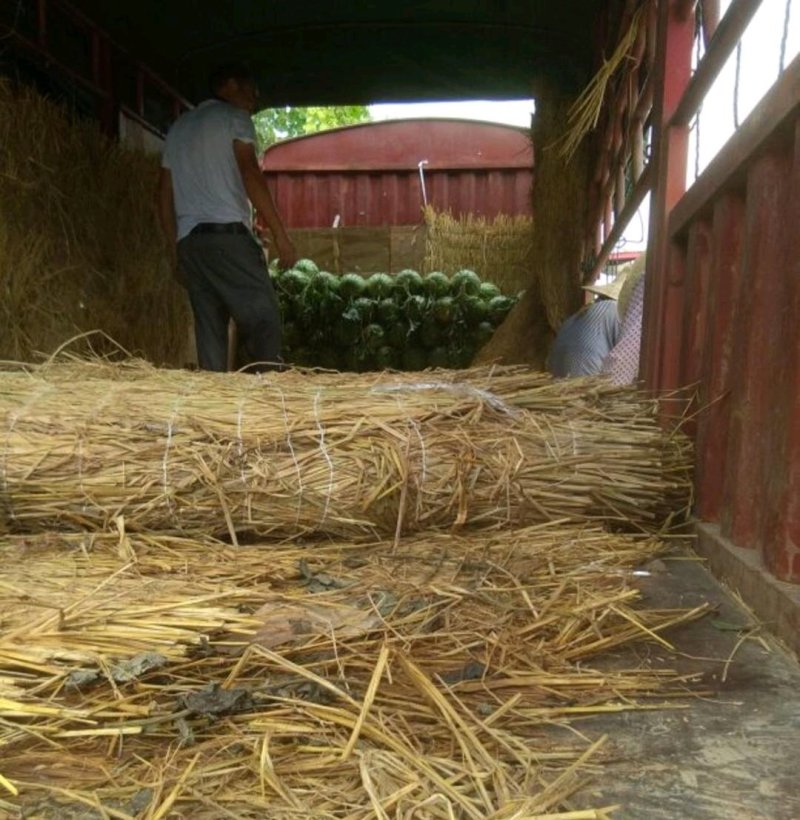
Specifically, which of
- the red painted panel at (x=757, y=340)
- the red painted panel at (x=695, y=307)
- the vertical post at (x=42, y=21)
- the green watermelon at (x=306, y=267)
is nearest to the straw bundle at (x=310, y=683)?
the red painted panel at (x=757, y=340)

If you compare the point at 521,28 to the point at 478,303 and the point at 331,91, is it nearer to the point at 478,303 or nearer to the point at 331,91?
the point at 331,91

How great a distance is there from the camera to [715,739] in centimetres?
107

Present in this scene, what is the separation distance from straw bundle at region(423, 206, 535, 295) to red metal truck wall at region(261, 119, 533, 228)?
0.65 meters

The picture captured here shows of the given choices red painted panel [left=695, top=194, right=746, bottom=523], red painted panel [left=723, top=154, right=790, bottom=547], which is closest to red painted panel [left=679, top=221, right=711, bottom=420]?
red painted panel [left=695, top=194, right=746, bottom=523]

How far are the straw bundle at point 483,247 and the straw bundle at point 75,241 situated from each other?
124 inches

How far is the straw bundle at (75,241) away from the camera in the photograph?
163 inches

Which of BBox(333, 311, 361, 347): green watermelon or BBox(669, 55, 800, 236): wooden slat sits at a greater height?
BBox(669, 55, 800, 236): wooden slat

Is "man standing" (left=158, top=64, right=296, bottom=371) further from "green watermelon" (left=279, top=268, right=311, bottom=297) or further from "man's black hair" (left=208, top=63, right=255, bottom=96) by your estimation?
"green watermelon" (left=279, top=268, right=311, bottom=297)

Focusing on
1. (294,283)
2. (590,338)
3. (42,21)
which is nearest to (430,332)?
(294,283)

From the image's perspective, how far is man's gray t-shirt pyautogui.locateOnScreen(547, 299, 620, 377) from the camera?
14.1 feet

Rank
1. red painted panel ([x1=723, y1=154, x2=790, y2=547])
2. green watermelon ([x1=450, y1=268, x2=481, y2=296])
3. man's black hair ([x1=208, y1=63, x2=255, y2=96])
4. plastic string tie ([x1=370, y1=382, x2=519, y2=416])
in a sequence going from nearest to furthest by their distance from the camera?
red painted panel ([x1=723, y1=154, x2=790, y2=547]) < plastic string tie ([x1=370, y1=382, x2=519, y2=416]) < man's black hair ([x1=208, y1=63, x2=255, y2=96]) < green watermelon ([x1=450, y1=268, x2=481, y2=296])

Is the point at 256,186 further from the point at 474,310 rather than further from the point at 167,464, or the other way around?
the point at 474,310

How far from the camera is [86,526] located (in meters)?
2.08

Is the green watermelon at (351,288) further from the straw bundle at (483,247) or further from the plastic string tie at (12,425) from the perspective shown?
the plastic string tie at (12,425)
